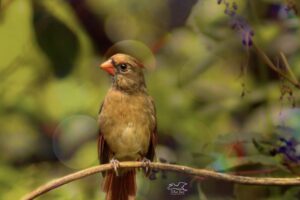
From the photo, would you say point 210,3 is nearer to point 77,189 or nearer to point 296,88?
point 296,88

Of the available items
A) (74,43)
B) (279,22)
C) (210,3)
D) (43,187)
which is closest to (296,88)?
(279,22)

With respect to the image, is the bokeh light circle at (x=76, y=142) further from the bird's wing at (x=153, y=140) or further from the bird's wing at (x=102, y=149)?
the bird's wing at (x=153, y=140)

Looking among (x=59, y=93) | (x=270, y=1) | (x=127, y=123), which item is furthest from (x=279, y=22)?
(x=59, y=93)

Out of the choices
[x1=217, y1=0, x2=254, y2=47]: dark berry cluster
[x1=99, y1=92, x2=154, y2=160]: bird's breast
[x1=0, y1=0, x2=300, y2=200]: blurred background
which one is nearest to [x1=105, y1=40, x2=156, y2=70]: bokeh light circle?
[x1=0, y1=0, x2=300, y2=200]: blurred background

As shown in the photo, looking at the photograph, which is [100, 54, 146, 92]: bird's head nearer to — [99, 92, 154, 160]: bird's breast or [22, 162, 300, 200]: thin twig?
[99, 92, 154, 160]: bird's breast

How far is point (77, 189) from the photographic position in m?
1.61

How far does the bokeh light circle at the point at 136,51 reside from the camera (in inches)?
64.3

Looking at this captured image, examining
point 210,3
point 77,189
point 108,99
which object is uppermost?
point 210,3

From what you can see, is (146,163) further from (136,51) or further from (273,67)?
(273,67)

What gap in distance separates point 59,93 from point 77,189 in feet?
0.87

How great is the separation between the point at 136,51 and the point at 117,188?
15.0 inches

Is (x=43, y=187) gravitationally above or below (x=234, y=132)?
below

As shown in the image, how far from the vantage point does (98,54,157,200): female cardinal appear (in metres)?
1.60
